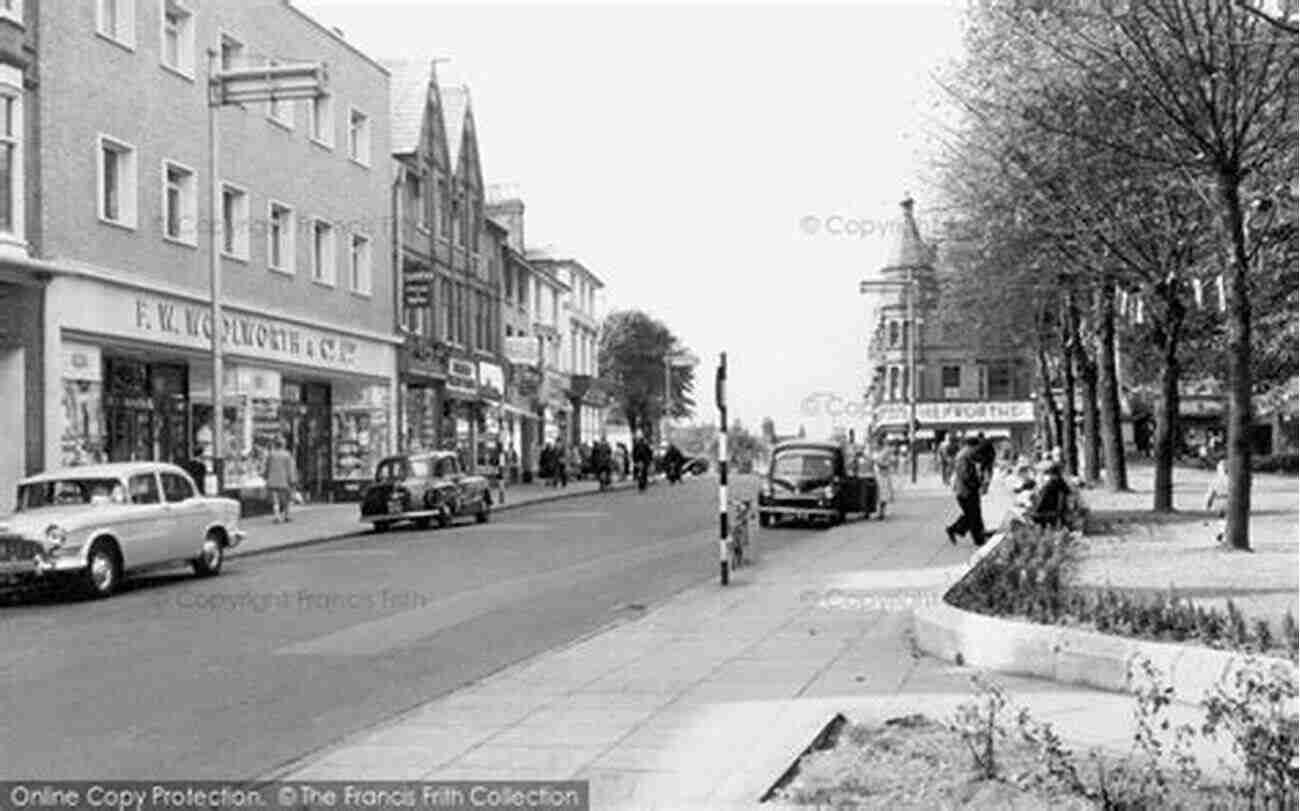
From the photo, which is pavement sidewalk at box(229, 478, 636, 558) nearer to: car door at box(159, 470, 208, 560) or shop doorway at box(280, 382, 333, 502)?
shop doorway at box(280, 382, 333, 502)

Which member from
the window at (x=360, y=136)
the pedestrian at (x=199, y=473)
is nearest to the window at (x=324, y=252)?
the window at (x=360, y=136)

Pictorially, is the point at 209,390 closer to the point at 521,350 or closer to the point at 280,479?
the point at 280,479

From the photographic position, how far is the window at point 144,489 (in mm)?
18031

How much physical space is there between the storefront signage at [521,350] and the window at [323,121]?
1956cm

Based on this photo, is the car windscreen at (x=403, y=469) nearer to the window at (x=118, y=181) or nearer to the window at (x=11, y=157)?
the window at (x=118, y=181)

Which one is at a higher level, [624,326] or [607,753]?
[624,326]

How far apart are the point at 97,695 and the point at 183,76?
22645 millimetres

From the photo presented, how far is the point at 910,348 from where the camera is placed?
61031mm

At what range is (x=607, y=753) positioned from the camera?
757cm

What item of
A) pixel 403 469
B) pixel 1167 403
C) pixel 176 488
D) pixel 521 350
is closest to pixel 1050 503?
pixel 1167 403

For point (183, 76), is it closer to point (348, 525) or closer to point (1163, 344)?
point (348, 525)

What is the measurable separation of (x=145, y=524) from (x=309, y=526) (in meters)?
11.0

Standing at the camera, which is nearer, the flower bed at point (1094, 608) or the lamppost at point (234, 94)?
the flower bed at point (1094, 608)

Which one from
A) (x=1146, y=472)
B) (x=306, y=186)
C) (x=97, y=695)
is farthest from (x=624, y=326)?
(x=97, y=695)
